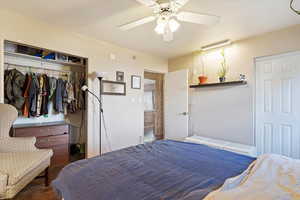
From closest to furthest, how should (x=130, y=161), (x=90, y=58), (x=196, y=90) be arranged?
(x=130, y=161)
(x=90, y=58)
(x=196, y=90)

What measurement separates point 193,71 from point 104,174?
10.00 feet

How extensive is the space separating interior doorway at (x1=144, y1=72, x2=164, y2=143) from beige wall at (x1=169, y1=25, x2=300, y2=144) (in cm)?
131

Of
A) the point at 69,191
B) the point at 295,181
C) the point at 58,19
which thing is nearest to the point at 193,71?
the point at 58,19

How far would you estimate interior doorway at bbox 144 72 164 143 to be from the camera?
4434 millimetres

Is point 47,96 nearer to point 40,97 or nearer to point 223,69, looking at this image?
point 40,97

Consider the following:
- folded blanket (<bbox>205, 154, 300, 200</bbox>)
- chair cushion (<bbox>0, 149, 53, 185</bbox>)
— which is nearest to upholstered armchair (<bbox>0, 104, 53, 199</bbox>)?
chair cushion (<bbox>0, 149, 53, 185</bbox>)

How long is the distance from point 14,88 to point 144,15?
7.06ft

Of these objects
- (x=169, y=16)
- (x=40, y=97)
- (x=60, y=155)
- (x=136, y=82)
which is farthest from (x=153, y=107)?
(x=169, y=16)

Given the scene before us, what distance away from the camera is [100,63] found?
2963 mm

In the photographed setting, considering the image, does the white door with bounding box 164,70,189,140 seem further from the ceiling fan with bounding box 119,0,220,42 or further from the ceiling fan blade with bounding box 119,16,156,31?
the ceiling fan blade with bounding box 119,16,156,31

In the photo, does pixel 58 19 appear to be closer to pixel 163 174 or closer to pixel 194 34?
pixel 194 34

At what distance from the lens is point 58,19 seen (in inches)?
86.4

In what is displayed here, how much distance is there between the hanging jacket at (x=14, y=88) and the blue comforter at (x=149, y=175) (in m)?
1.80

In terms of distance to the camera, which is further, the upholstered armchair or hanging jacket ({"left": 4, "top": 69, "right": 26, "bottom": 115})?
hanging jacket ({"left": 4, "top": 69, "right": 26, "bottom": 115})
